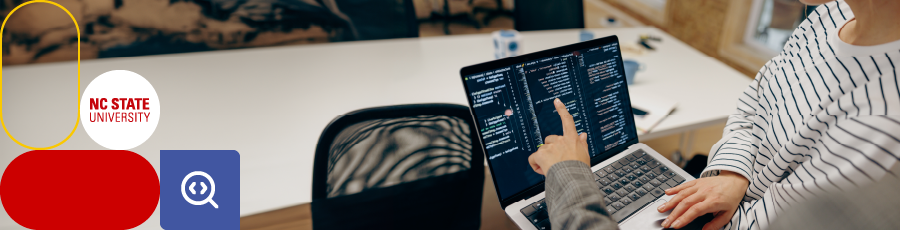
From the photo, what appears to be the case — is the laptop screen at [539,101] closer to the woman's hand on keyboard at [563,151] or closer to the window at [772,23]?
the woman's hand on keyboard at [563,151]

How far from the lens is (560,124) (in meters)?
0.79

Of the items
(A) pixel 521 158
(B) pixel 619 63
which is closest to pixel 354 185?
(A) pixel 521 158

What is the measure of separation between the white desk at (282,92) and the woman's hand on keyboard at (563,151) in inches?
20.6

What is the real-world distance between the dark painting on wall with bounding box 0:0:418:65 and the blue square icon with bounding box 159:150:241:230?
3.63ft

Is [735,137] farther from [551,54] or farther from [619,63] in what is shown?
[551,54]

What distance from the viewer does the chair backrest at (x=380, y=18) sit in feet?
6.36

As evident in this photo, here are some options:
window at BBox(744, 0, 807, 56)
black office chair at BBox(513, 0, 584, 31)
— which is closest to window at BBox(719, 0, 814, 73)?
window at BBox(744, 0, 807, 56)

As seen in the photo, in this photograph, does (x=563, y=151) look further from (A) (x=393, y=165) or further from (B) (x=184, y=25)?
(B) (x=184, y=25)

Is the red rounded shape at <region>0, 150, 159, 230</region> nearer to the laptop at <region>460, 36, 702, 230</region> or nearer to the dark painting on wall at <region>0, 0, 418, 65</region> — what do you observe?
the laptop at <region>460, 36, 702, 230</region>

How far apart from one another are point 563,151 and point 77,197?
997 mm

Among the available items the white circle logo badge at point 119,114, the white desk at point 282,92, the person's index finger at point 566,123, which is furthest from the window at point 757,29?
the white circle logo badge at point 119,114

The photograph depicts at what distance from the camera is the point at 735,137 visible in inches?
35.2

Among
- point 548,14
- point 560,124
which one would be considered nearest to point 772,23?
point 548,14

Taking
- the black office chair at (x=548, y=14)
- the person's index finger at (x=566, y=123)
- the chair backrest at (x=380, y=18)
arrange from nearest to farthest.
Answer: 1. the person's index finger at (x=566, y=123)
2. the chair backrest at (x=380, y=18)
3. the black office chair at (x=548, y=14)
